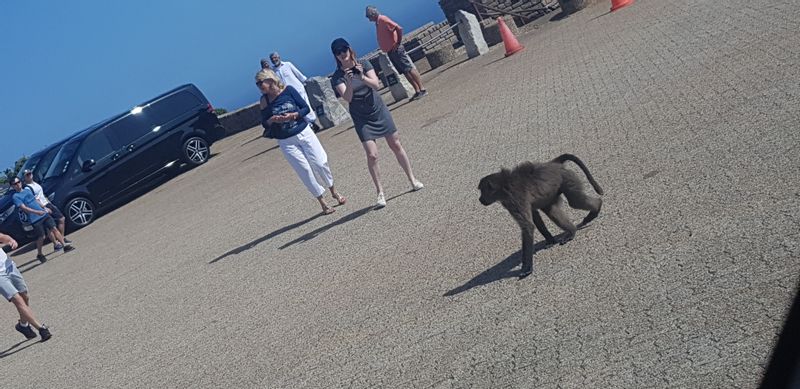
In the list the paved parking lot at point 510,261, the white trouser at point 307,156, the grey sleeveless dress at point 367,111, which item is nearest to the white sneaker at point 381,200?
the paved parking lot at point 510,261

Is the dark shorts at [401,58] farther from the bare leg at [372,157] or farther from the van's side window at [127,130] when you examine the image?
the van's side window at [127,130]

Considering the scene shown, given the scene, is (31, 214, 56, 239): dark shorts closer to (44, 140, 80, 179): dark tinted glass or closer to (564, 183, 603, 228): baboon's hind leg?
(44, 140, 80, 179): dark tinted glass

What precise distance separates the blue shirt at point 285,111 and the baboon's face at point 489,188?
5.01 metres

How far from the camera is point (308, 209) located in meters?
14.1

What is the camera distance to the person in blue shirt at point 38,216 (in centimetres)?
1945

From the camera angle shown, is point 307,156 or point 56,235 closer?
point 307,156

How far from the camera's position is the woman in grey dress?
36.8ft

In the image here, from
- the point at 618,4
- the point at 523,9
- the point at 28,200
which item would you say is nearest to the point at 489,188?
the point at 28,200

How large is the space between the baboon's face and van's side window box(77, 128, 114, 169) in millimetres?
19387

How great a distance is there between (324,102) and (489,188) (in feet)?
51.9

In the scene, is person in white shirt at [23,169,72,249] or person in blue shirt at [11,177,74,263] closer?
person in blue shirt at [11,177,74,263]

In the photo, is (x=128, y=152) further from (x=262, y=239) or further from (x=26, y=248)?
(x=262, y=239)

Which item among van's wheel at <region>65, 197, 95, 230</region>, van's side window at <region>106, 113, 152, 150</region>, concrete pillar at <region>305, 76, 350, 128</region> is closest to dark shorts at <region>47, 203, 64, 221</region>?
van's wheel at <region>65, 197, 95, 230</region>

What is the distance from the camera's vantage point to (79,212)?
24000 mm
